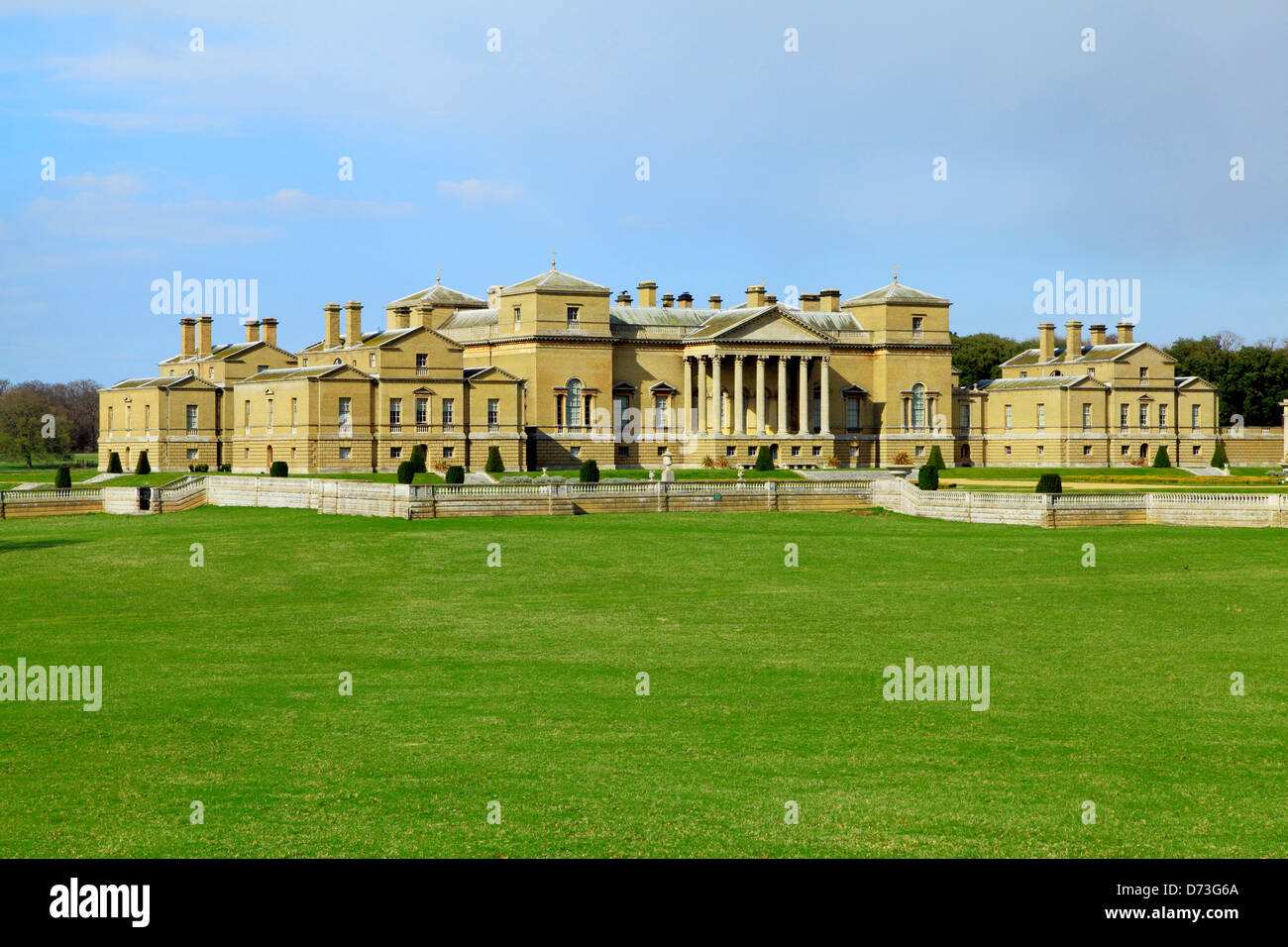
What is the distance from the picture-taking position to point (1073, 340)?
111 meters

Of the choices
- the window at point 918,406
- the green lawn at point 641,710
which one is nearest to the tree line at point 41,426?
the window at point 918,406

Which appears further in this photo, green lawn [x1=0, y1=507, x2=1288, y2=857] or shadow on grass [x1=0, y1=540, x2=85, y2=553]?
shadow on grass [x1=0, y1=540, x2=85, y2=553]

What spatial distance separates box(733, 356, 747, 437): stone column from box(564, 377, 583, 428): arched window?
10319 mm

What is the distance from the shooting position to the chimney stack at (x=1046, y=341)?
11156cm

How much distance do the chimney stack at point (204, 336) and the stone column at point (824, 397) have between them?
138 ft

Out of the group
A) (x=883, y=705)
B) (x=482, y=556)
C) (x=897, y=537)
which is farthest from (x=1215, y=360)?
(x=883, y=705)

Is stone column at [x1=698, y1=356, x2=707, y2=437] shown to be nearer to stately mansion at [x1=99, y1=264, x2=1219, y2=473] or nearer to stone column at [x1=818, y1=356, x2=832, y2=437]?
stately mansion at [x1=99, y1=264, x2=1219, y2=473]

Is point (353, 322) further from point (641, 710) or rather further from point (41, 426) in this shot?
point (641, 710)

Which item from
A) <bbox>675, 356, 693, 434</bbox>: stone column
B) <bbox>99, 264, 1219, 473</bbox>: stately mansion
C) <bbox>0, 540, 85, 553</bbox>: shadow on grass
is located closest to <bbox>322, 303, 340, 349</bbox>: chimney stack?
<bbox>99, 264, 1219, 473</bbox>: stately mansion

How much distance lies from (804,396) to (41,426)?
61215mm

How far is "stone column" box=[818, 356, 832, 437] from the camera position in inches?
3834

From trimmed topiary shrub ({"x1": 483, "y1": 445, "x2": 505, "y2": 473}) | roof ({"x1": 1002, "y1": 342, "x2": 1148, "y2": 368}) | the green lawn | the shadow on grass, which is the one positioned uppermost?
roof ({"x1": 1002, "y1": 342, "x2": 1148, "y2": 368})

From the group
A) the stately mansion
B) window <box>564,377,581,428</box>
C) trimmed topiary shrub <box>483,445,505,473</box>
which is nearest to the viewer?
trimmed topiary shrub <box>483,445,505,473</box>

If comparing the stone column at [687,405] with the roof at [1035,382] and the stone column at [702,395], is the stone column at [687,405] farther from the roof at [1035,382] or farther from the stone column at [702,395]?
the roof at [1035,382]
